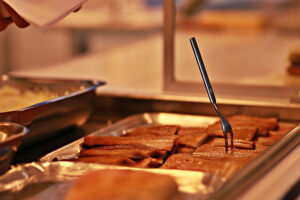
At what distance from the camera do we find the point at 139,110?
1.48 m

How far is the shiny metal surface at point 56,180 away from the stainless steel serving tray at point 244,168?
26mm

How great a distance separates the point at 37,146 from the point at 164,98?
0.46 m

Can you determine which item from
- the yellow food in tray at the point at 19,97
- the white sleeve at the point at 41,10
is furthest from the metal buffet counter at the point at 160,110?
the white sleeve at the point at 41,10

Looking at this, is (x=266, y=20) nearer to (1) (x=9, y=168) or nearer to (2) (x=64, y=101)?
(2) (x=64, y=101)

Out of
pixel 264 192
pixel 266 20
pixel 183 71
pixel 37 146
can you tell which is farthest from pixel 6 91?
pixel 266 20

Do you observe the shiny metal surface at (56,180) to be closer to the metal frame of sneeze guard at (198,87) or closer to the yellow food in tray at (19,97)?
the yellow food in tray at (19,97)

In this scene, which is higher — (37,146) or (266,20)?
(266,20)

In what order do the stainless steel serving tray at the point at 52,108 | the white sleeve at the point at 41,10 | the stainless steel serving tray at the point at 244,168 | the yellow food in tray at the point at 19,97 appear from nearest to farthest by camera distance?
the stainless steel serving tray at the point at 244,168 < the white sleeve at the point at 41,10 < the stainless steel serving tray at the point at 52,108 < the yellow food in tray at the point at 19,97

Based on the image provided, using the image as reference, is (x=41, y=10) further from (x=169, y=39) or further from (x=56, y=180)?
(x=169, y=39)

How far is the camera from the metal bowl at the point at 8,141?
717 mm

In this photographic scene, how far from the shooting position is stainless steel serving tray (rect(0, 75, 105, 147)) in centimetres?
101

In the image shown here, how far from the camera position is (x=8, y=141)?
0.71m

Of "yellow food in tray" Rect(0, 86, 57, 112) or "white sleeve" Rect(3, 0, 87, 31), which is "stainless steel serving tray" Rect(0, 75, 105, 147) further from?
"white sleeve" Rect(3, 0, 87, 31)

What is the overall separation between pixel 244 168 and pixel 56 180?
305mm
